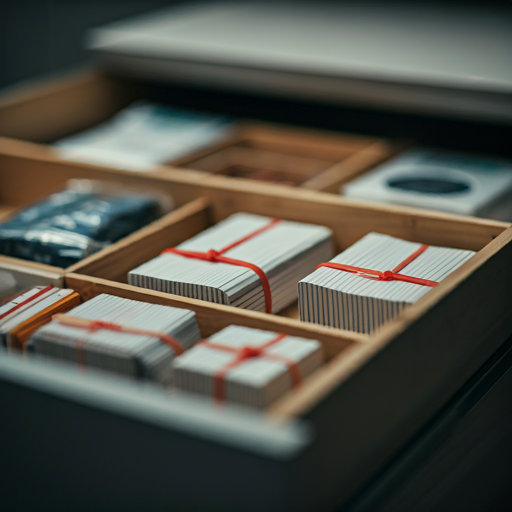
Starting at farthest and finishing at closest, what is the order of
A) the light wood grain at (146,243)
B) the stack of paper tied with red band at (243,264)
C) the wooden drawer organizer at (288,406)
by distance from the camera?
the light wood grain at (146,243) < the stack of paper tied with red band at (243,264) < the wooden drawer organizer at (288,406)

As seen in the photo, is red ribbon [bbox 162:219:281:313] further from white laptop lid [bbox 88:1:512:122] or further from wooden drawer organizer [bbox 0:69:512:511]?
white laptop lid [bbox 88:1:512:122]

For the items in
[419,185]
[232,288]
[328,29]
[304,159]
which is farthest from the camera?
[328,29]

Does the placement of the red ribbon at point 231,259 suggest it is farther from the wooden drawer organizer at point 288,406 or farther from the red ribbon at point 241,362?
the red ribbon at point 241,362

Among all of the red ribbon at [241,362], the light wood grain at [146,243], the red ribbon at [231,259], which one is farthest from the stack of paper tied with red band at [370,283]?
the light wood grain at [146,243]

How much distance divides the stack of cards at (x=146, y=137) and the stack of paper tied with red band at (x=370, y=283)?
86cm

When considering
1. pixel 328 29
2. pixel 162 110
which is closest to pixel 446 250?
pixel 328 29

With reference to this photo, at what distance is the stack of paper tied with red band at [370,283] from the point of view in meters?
1.37

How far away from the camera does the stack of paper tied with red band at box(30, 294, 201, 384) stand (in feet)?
4.01

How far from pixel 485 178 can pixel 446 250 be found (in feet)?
1.68

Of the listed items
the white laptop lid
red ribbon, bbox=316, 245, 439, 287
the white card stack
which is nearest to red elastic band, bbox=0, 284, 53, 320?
the white card stack

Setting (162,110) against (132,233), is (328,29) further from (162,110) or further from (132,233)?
(132,233)

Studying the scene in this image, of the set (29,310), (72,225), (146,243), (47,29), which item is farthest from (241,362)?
(47,29)

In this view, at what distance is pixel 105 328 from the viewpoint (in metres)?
1.30

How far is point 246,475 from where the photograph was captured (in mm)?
988
